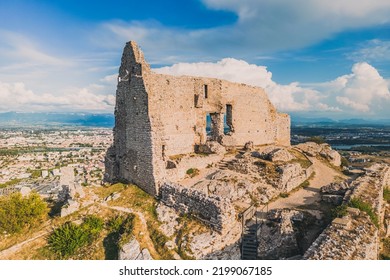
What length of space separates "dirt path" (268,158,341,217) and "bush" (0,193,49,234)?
40.2ft

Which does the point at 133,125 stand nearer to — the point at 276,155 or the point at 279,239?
the point at 279,239

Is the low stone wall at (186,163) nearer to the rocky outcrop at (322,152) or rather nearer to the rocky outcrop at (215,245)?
the rocky outcrop at (215,245)

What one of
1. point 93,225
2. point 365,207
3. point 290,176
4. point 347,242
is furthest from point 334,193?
point 93,225

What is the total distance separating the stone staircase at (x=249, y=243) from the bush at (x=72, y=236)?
6.82 metres

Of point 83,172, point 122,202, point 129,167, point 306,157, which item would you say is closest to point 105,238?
point 122,202

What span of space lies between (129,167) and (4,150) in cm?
19670

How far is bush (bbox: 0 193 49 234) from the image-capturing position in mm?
15172

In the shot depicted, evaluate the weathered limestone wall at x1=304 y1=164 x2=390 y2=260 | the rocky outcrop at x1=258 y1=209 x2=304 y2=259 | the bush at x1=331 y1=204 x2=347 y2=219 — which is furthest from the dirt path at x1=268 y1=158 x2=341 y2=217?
the weathered limestone wall at x1=304 y1=164 x2=390 y2=260

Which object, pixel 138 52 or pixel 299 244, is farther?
pixel 138 52

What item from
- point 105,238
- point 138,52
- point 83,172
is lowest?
point 83,172

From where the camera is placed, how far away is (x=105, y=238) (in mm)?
14711

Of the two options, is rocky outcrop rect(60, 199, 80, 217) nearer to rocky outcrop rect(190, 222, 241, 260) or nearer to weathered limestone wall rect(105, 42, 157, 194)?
weathered limestone wall rect(105, 42, 157, 194)
